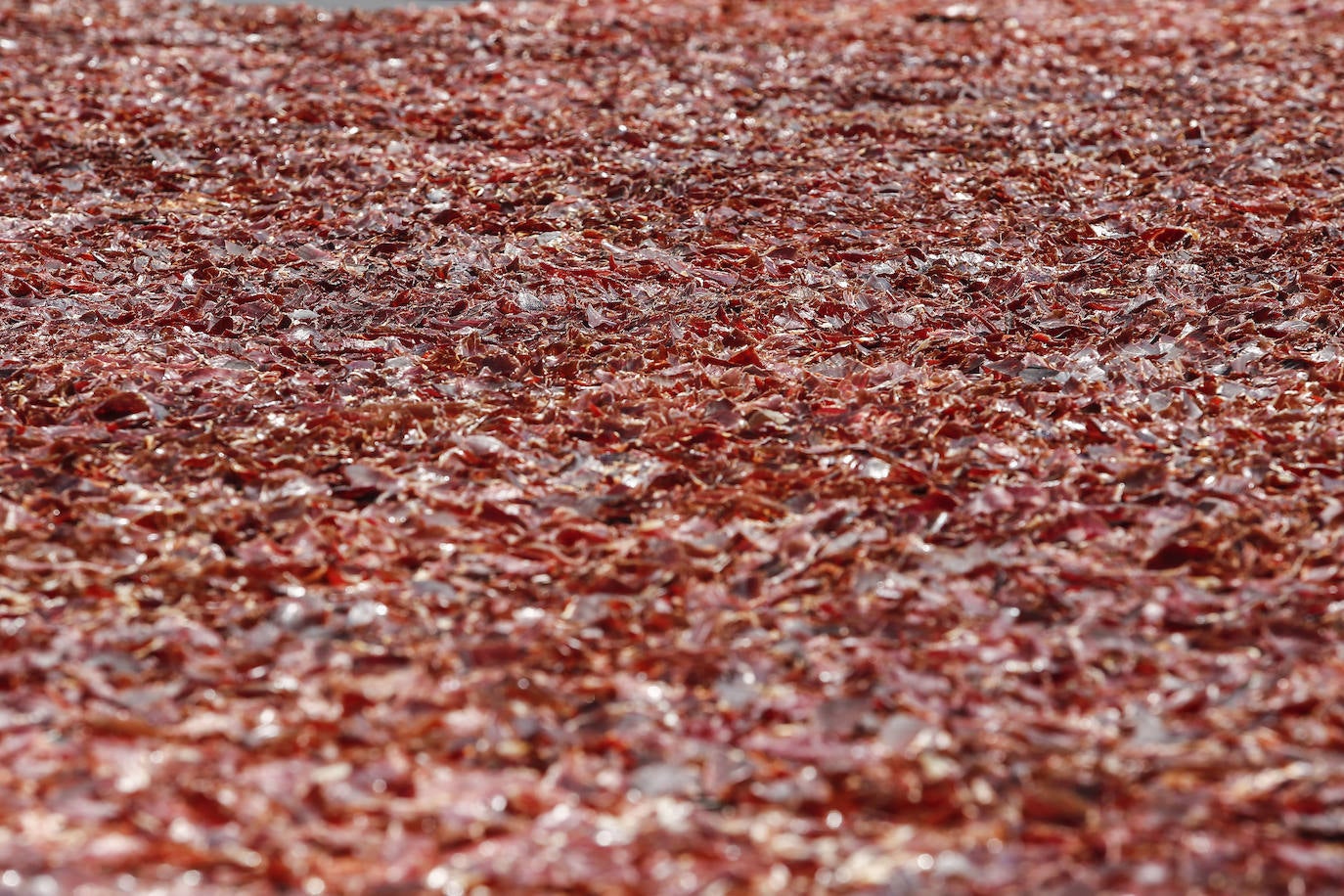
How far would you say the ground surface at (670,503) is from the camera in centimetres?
249

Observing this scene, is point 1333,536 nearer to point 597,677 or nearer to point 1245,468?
point 1245,468

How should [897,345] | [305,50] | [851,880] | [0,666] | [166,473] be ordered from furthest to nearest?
[305,50]
[897,345]
[166,473]
[0,666]
[851,880]

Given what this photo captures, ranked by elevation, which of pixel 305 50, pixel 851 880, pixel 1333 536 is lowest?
pixel 851 880

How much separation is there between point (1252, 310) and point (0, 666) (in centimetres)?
410

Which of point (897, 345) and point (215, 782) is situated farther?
point (897, 345)

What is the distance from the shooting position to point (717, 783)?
2.59 metres

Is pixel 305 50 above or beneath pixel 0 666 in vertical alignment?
above

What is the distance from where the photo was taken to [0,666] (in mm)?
2881

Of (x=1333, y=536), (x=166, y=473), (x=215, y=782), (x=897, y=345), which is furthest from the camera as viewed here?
(x=897, y=345)

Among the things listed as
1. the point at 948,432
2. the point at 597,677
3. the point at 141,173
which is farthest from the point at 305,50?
the point at 597,677

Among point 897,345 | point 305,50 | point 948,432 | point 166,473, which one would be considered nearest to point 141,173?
point 305,50

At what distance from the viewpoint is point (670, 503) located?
3.54 meters

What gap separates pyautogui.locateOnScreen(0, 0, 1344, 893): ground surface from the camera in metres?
2.49

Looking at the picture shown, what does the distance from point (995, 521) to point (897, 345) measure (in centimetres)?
121
